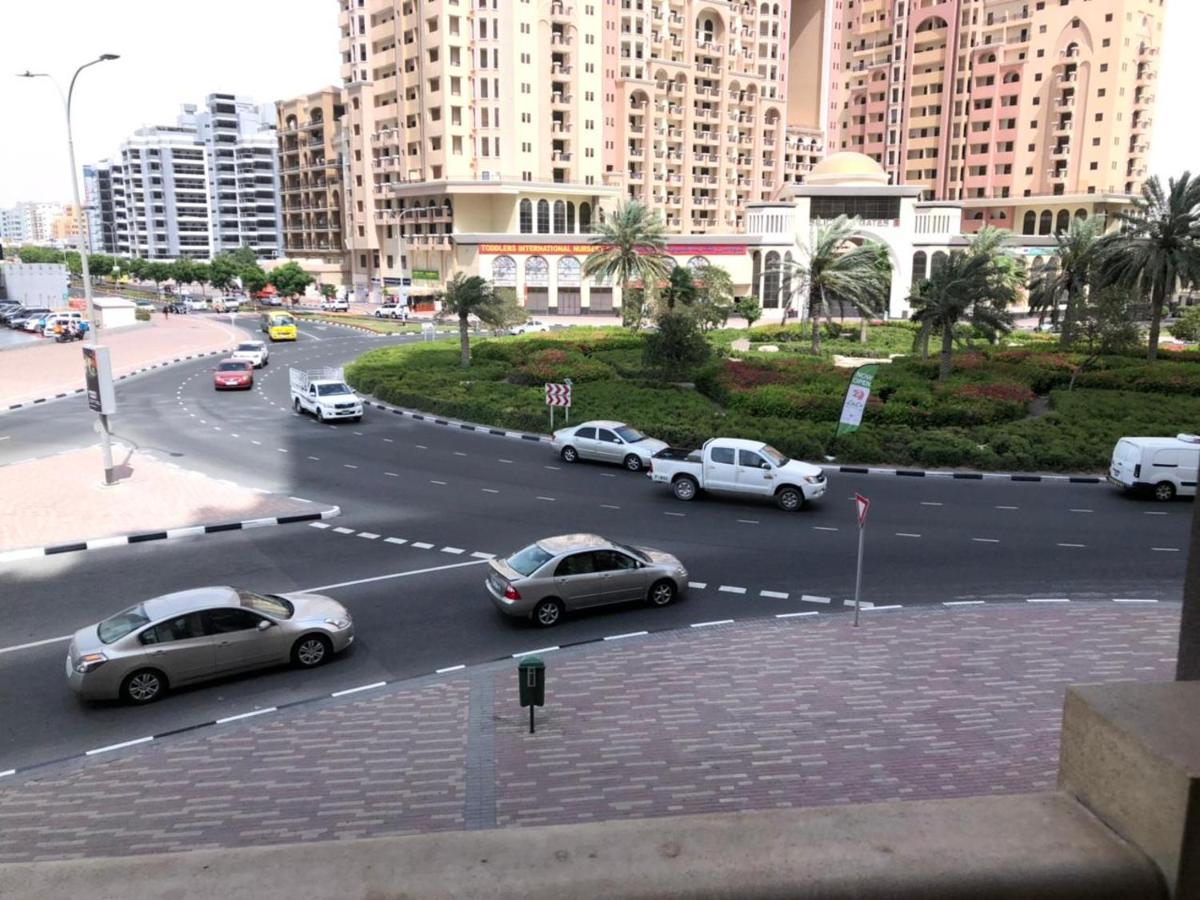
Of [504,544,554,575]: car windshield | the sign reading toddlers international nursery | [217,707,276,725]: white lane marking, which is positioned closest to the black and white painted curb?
[217,707,276,725]: white lane marking

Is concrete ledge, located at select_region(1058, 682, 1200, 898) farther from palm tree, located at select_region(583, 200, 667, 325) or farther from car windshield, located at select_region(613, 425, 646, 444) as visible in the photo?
palm tree, located at select_region(583, 200, 667, 325)

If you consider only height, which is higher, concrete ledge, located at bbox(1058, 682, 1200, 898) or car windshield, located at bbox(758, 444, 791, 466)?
concrete ledge, located at bbox(1058, 682, 1200, 898)

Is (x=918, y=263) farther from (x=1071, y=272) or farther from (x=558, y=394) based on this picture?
(x=558, y=394)

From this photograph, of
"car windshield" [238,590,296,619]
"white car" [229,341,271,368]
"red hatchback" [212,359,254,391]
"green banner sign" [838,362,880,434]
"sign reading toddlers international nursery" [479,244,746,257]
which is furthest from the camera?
"sign reading toddlers international nursery" [479,244,746,257]

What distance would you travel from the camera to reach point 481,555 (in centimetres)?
1750

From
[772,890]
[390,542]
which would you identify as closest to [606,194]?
[390,542]

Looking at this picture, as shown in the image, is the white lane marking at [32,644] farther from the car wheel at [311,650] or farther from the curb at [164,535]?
the curb at [164,535]

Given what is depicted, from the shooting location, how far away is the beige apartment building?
4094 inches

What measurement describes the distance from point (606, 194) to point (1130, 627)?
7581cm

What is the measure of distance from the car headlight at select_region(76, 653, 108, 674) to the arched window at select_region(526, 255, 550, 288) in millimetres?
70195

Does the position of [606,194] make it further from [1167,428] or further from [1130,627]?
[1130,627]

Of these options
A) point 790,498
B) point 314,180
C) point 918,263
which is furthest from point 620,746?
point 314,180

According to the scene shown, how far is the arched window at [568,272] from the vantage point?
7906 centimetres

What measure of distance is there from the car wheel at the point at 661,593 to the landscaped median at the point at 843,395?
38.5 feet
